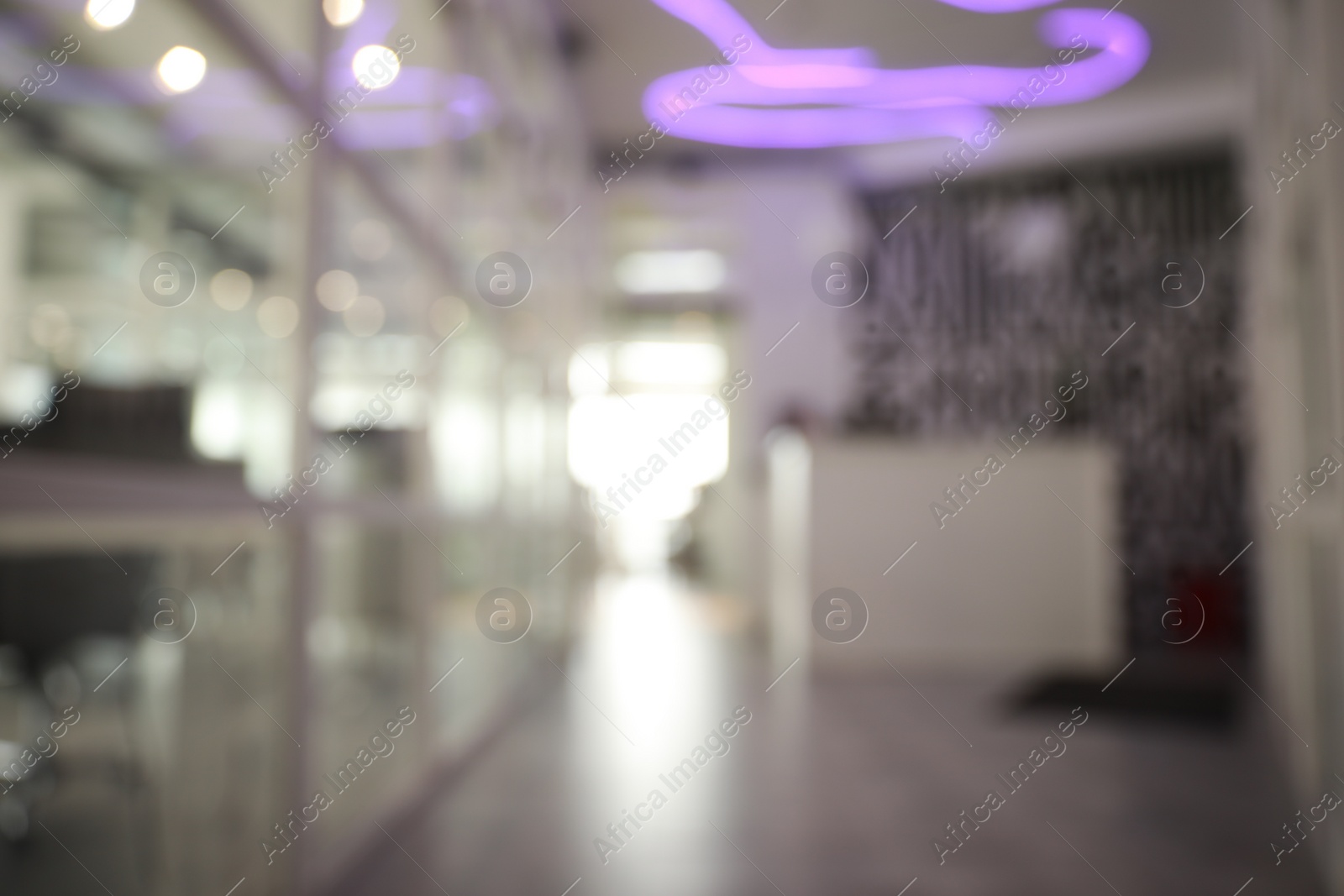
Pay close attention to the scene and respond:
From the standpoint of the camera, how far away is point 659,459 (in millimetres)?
4625

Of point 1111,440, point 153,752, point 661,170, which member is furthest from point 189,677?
point 661,170

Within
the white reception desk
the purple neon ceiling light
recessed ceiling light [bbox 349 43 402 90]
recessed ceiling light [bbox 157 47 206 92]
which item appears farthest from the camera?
the purple neon ceiling light

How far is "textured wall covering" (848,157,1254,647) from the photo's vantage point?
6.32 m

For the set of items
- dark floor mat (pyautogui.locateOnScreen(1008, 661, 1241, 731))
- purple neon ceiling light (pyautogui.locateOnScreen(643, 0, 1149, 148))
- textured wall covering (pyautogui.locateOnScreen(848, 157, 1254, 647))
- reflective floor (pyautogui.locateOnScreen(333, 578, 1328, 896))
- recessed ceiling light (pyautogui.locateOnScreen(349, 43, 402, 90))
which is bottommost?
dark floor mat (pyautogui.locateOnScreen(1008, 661, 1241, 731))

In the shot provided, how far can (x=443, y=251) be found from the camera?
2.86m

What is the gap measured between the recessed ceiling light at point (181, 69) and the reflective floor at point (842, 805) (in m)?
1.54

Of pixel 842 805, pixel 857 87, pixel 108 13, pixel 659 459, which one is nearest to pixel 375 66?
pixel 108 13

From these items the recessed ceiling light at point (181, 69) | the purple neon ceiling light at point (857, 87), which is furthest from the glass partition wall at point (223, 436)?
the purple neon ceiling light at point (857, 87)

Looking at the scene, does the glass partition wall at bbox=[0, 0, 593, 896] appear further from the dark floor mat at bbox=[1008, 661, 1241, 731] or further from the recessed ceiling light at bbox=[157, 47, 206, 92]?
the dark floor mat at bbox=[1008, 661, 1241, 731]

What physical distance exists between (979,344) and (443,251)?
528cm

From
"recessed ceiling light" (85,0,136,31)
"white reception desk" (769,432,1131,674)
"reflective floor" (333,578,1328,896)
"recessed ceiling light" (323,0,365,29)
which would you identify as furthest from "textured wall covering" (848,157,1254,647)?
"recessed ceiling light" (85,0,136,31)

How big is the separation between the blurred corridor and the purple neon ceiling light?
5 centimetres

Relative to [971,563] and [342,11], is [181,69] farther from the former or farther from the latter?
[971,563]

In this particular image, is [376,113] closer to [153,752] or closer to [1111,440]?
[153,752]
